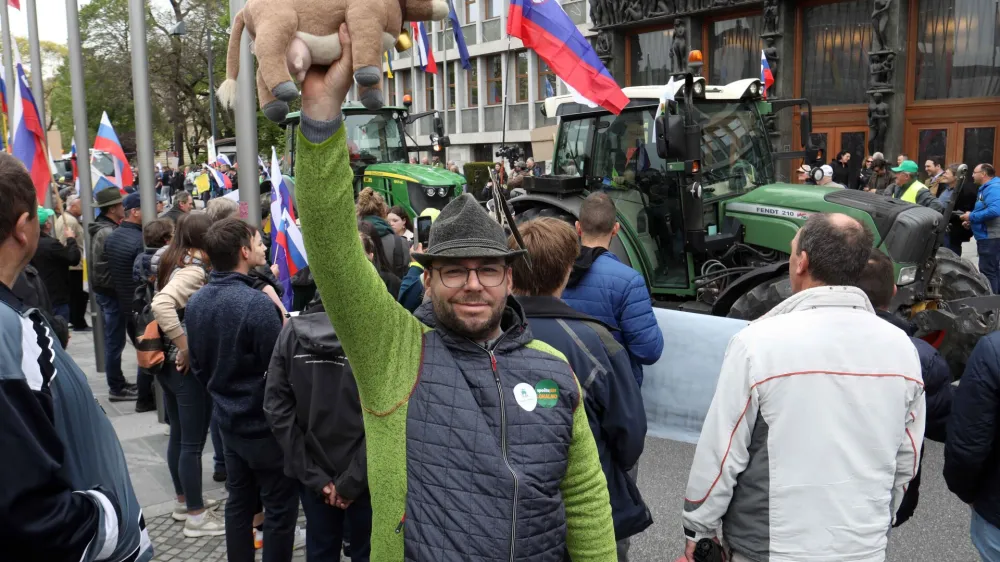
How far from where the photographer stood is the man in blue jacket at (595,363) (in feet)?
9.09

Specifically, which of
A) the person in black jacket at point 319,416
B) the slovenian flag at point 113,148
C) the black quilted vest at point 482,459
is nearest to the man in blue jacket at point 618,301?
the person in black jacket at point 319,416

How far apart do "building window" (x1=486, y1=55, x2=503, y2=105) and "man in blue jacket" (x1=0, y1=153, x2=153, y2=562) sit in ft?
115

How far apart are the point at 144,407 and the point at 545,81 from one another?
28.2 metres

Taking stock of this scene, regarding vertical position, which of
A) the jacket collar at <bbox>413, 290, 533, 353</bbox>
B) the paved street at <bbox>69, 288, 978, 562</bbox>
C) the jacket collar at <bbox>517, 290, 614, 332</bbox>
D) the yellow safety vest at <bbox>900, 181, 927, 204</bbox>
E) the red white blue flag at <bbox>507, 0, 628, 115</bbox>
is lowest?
the paved street at <bbox>69, 288, 978, 562</bbox>

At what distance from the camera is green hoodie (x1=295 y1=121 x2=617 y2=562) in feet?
6.09

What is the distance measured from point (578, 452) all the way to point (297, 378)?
1536 mm

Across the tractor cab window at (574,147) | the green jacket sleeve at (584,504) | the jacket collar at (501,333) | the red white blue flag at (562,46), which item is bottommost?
the green jacket sleeve at (584,504)

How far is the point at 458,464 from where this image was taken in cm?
201

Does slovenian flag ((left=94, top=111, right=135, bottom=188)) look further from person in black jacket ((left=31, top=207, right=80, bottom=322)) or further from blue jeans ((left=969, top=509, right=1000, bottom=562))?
blue jeans ((left=969, top=509, right=1000, bottom=562))

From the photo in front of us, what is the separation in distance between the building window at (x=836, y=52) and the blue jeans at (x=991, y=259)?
39.2 feet

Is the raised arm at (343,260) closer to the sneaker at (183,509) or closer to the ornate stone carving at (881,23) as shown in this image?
the sneaker at (183,509)

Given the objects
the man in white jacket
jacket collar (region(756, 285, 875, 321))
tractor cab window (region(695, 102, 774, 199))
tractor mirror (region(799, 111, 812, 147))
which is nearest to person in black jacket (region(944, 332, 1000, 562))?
the man in white jacket

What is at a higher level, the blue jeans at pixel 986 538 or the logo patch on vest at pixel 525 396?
the logo patch on vest at pixel 525 396

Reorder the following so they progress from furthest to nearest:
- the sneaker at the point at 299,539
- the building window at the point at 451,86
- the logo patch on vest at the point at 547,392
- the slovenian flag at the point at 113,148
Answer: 1. the building window at the point at 451,86
2. the slovenian flag at the point at 113,148
3. the sneaker at the point at 299,539
4. the logo patch on vest at the point at 547,392
